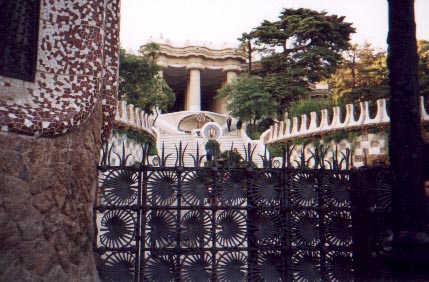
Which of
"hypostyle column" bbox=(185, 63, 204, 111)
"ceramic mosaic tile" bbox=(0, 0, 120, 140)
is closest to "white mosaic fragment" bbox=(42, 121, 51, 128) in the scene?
"ceramic mosaic tile" bbox=(0, 0, 120, 140)

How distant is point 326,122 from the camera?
2248 cm

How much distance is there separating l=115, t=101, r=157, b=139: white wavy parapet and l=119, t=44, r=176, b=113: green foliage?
3325 millimetres

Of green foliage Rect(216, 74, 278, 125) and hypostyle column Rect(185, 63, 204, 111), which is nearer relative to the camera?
green foliage Rect(216, 74, 278, 125)

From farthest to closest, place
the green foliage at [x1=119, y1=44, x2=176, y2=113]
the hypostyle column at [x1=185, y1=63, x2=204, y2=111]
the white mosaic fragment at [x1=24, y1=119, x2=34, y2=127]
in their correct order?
1. the hypostyle column at [x1=185, y1=63, x2=204, y2=111]
2. the green foliage at [x1=119, y1=44, x2=176, y2=113]
3. the white mosaic fragment at [x1=24, y1=119, x2=34, y2=127]

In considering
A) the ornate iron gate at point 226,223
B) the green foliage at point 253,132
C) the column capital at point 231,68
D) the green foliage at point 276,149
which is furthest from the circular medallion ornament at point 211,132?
the ornate iron gate at point 226,223

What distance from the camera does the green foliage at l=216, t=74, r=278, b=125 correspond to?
29.0 meters

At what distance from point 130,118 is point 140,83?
4855 millimetres

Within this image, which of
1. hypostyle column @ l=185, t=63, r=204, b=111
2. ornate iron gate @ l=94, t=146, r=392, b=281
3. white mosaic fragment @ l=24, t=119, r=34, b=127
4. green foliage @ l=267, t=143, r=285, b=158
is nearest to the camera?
white mosaic fragment @ l=24, t=119, r=34, b=127

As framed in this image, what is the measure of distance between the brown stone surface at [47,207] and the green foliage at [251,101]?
2556 cm

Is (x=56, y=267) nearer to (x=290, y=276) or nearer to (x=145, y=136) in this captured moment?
(x=290, y=276)

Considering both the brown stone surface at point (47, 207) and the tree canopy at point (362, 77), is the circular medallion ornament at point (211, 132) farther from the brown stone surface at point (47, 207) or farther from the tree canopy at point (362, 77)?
the brown stone surface at point (47, 207)

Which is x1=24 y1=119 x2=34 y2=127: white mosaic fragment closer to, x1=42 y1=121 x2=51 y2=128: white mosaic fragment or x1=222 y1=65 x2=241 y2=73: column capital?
x1=42 y1=121 x2=51 y2=128: white mosaic fragment

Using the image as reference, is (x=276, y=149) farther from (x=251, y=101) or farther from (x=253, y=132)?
(x=253, y=132)

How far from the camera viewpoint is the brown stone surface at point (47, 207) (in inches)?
122
